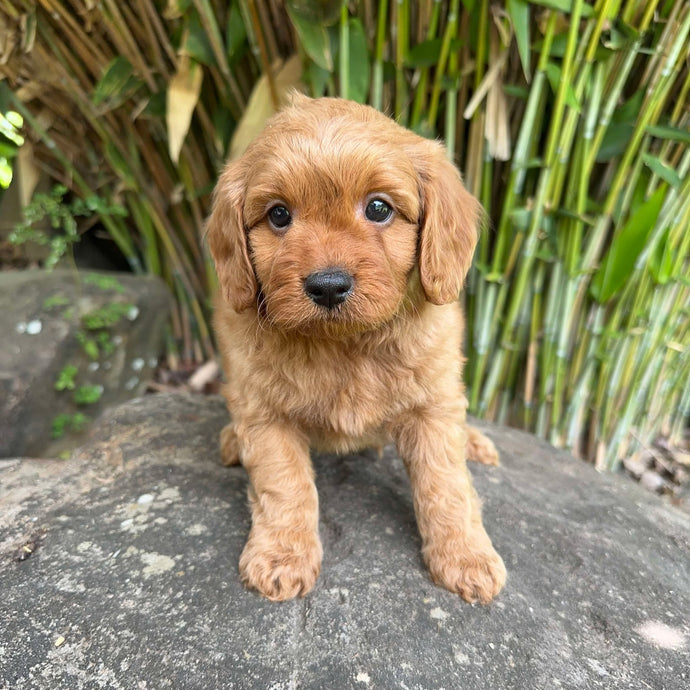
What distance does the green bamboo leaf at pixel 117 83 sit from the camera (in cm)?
274

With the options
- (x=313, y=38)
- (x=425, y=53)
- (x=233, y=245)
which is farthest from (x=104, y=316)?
(x=425, y=53)

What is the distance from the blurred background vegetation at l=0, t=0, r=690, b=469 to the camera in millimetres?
2486

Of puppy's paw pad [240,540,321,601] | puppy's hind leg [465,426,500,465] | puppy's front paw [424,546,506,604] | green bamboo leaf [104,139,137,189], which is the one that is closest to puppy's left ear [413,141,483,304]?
puppy's front paw [424,546,506,604]

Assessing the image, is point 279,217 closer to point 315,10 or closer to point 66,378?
point 315,10

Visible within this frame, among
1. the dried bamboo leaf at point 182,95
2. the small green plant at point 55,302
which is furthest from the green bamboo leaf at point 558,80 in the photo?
the small green plant at point 55,302

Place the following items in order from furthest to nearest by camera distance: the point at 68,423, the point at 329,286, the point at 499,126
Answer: the point at 68,423 → the point at 499,126 → the point at 329,286

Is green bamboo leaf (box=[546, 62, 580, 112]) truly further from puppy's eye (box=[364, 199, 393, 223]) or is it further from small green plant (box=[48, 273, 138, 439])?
small green plant (box=[48, 273, 138, 439])

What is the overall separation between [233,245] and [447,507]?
114 cm

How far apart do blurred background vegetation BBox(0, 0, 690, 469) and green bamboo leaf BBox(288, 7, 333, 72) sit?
1cm

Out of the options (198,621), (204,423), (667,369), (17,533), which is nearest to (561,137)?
(667,369)

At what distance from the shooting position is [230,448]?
242cm

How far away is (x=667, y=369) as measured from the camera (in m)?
3.35

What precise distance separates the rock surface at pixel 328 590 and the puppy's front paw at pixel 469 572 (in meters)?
0.04

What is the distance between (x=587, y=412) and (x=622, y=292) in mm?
835
